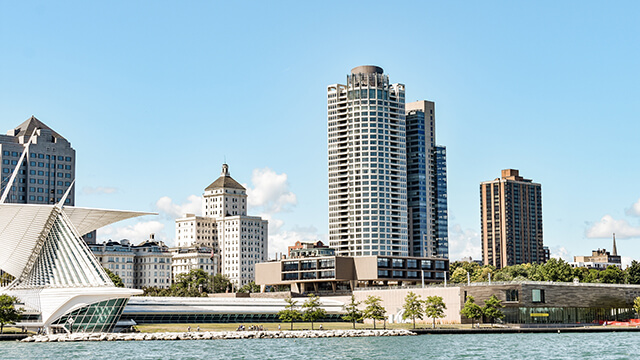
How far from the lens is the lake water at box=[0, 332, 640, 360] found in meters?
76.9

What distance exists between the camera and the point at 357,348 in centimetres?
8838

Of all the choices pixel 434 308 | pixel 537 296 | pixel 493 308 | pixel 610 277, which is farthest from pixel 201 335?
pixel 610 277

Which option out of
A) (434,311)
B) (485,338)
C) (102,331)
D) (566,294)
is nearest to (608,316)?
(566,294)

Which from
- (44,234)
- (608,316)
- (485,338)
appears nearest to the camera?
(485,338)

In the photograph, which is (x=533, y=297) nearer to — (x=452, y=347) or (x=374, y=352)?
(x=452, y=347)

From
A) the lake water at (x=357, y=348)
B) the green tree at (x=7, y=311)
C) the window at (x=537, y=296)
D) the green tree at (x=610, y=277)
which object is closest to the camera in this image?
the lake water at (x=357, y=348)

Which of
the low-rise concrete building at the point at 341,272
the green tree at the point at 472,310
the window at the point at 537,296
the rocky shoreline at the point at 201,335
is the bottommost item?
the rocky shoreline at the point at 201,335

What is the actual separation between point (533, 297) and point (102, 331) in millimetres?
66833

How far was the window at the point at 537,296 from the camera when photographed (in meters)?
132

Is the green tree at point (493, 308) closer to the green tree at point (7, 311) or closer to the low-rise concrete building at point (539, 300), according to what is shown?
the low-rise concrete building at point (539, 300)

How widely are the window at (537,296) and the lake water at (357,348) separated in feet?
79.9

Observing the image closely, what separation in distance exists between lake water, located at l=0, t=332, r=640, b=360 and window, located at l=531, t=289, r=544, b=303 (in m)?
24.4

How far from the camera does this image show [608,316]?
142 metres

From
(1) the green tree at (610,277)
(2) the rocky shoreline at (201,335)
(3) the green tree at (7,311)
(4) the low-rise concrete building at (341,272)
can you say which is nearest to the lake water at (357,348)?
(2) the rocky shoreline at (201,335)
